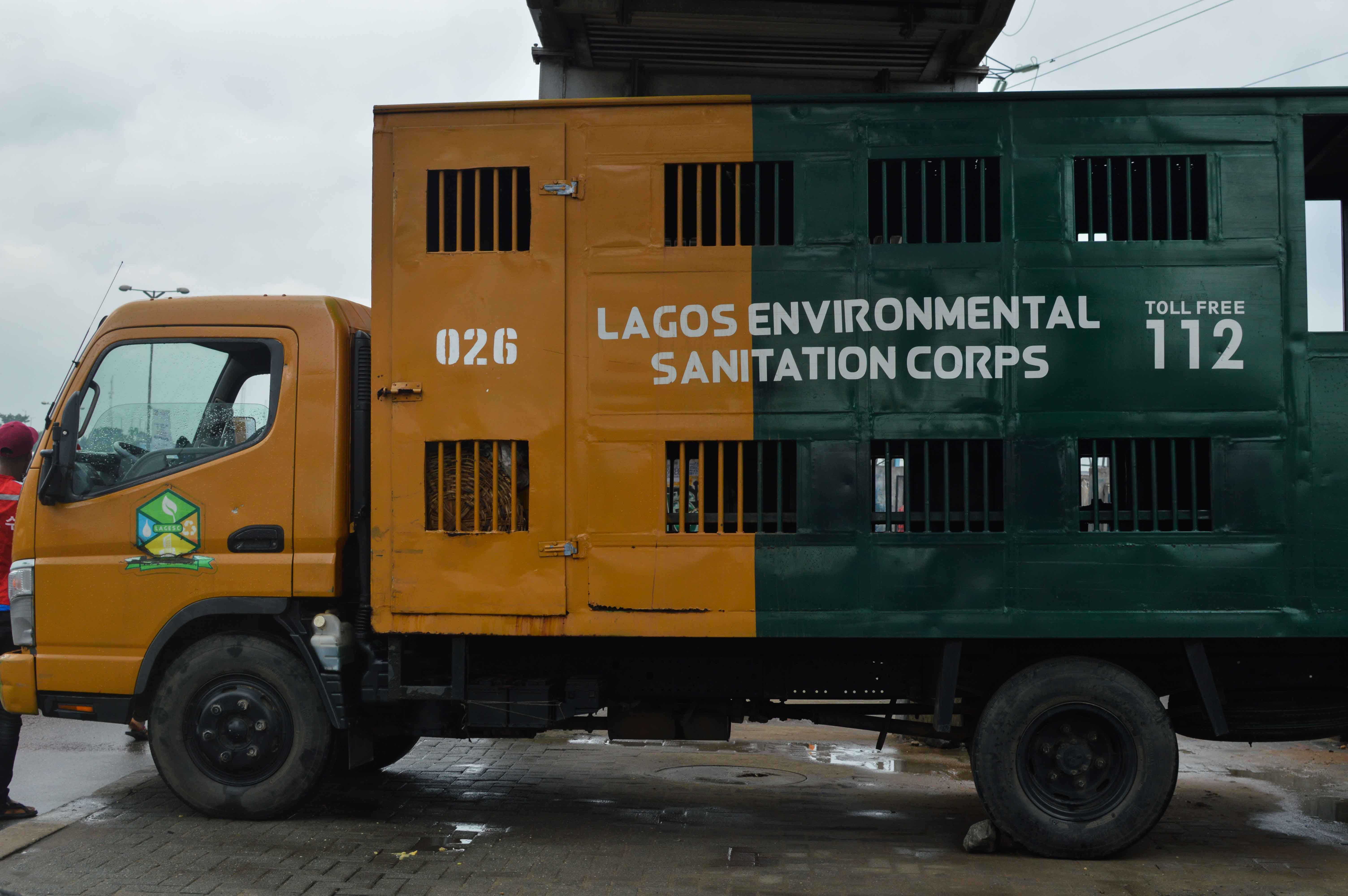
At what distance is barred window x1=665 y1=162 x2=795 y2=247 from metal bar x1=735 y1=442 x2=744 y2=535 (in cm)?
107

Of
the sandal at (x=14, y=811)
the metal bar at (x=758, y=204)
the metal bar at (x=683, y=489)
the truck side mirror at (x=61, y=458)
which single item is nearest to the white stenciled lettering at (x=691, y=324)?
the metal bar at (x=758, y=204)

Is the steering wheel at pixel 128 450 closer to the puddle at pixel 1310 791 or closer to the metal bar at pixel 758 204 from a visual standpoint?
the metal bar at pixel 758 204

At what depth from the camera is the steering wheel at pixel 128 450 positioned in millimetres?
5641

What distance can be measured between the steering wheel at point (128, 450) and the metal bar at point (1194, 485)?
5.50 meters

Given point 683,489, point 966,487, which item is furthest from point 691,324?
point 966,487

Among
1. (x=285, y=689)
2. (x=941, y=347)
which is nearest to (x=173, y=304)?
(x=285, y=689)

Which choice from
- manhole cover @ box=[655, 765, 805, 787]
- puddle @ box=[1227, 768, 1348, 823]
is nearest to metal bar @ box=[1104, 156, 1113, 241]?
puddle @ box=[1227, 768, 1348, 823]

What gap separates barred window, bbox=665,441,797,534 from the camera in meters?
5.10

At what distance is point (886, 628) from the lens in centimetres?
502

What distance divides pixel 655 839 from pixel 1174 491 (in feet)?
10.6

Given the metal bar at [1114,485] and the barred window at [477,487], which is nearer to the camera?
the metal bar at [1114,485]

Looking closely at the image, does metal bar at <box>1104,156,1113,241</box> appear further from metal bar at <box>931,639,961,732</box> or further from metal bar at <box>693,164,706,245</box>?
metal bar at <box>931,639,961,732</box>

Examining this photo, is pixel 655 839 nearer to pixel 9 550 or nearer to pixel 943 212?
pixel 943 212

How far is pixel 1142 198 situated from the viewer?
518 centimetres
